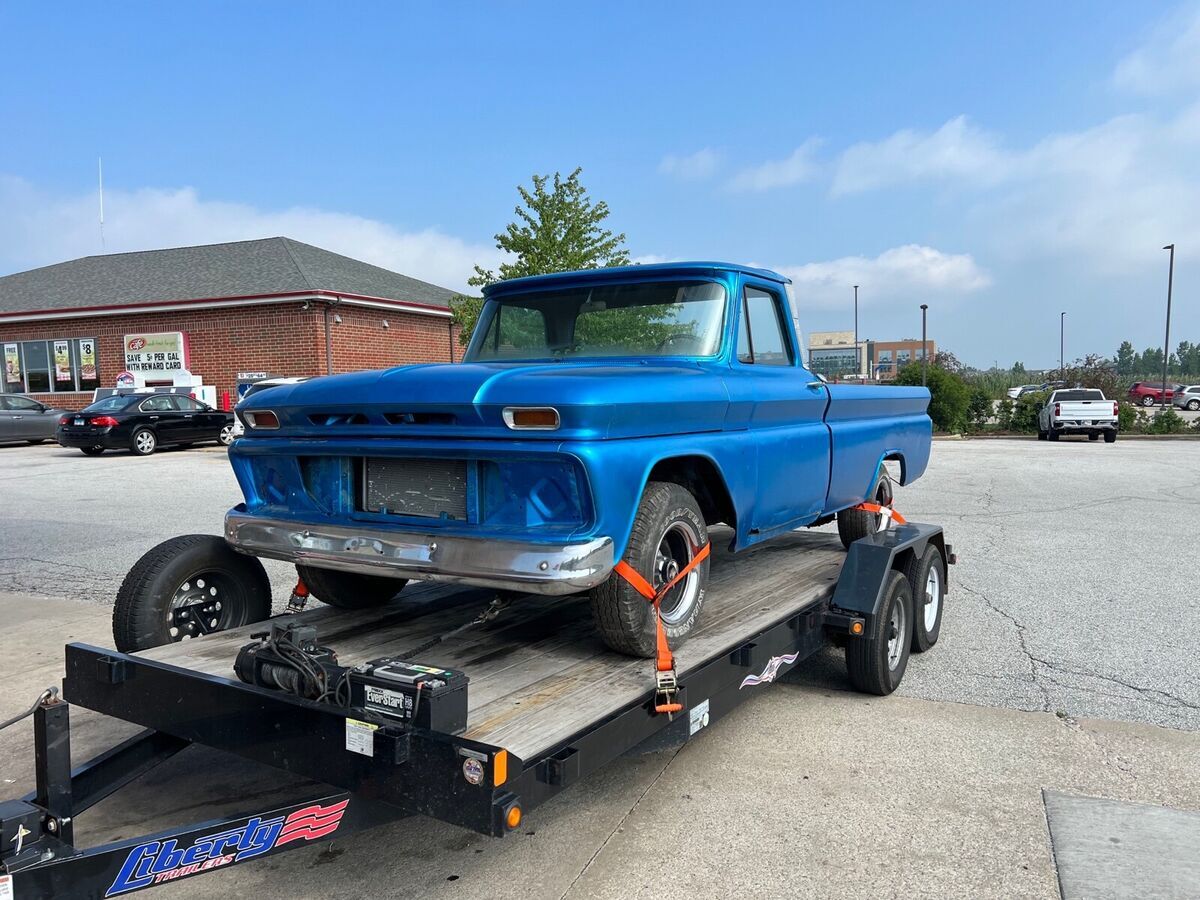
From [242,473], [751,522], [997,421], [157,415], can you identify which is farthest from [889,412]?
[997,421]

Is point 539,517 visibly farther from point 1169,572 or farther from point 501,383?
point 1169,572

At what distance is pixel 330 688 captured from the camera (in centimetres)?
279

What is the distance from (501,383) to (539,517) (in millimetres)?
495

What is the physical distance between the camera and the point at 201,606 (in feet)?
13.6

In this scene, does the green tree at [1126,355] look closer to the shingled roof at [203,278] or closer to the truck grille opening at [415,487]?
the shingled roof at [203,278]

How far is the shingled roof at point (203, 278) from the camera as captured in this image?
2598 centimetres

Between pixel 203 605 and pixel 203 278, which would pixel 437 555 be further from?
pixel 203 278

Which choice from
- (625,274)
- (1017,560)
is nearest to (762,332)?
(625,274)

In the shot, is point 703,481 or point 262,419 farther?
point 703,481

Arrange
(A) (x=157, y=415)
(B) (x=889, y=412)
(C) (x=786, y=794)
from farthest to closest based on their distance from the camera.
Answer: (A) (x=157, y=415)
(B) (x=889, y=412)
(C) (x=786, y=794)

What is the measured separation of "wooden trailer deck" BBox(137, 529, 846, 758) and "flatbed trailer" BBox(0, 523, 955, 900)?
0.04 ft

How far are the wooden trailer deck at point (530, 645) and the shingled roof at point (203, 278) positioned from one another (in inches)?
833

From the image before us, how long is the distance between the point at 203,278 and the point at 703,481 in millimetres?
26773

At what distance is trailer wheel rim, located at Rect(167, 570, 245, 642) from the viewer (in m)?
4.01
